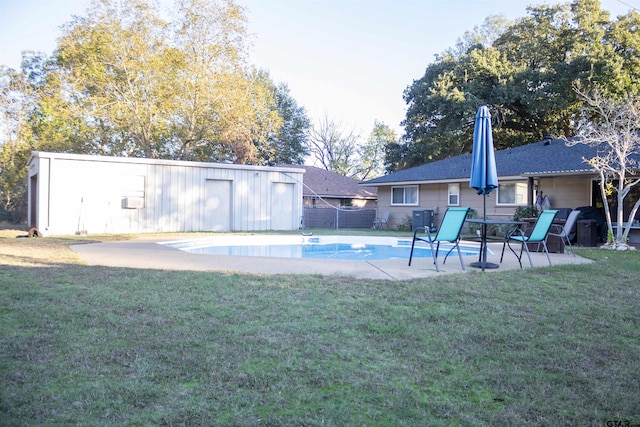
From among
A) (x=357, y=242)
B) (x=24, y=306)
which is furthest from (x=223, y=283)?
(x=357, y=242)

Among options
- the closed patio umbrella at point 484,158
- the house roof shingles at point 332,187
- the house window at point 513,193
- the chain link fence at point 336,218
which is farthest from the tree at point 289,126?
the closed patio umbrella at point 484,158

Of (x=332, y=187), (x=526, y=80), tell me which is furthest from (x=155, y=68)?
(x=526, y=80)

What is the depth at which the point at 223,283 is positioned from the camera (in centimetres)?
496

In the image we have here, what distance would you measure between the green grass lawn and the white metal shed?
392 inches

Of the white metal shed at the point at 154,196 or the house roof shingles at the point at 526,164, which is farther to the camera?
the white metal shed at the point at 154,196

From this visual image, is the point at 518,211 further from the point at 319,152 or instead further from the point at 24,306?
the point at 319,152

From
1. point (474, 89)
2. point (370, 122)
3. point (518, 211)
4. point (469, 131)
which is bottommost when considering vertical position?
point (518, 211)

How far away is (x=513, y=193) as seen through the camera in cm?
1582

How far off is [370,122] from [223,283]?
41.0 meters

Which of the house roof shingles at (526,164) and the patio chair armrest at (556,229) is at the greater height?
the house roof shingles at (526,164)

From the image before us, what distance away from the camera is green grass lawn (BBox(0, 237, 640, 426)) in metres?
2.13

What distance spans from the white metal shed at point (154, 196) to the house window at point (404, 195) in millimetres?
4703

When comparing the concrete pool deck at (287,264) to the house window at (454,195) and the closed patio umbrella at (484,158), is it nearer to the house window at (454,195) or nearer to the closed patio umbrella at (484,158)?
the closed patio umbrella at (484,158)

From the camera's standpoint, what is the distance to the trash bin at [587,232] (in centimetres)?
1149
